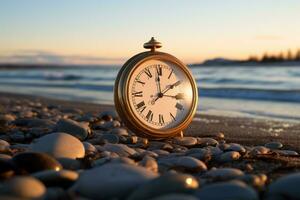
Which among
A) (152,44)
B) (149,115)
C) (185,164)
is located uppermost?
(152,44)

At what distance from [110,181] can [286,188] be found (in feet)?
2.15

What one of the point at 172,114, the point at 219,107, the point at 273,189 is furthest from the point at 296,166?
the point at 219,107

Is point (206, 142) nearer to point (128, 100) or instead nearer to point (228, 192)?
point (128, 100)

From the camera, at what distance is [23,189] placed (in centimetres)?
179

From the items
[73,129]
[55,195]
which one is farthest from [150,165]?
[73,129]

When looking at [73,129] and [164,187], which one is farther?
[73,129]

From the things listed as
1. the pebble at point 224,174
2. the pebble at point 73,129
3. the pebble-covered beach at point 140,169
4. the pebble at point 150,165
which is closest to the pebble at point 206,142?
the pebble-covered beach at point 140,169

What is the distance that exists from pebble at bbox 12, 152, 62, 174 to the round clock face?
1.18 meters

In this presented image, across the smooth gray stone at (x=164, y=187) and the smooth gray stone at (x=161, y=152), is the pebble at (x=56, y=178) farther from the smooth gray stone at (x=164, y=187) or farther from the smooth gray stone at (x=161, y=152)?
the smooth gray stone at (x=161, y=152)

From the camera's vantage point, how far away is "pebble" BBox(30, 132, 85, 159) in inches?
104

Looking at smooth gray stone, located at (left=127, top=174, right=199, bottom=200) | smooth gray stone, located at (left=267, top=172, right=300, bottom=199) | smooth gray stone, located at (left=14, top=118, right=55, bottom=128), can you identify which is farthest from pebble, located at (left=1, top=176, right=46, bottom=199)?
smooth gray stone, located at (left=14, top=118, right=55, bottom=128)

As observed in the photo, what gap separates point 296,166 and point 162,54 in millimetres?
1236

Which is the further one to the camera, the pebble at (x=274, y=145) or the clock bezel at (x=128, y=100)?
the pebble at (x=274, y=145)

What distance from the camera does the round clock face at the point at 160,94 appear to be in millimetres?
3453
